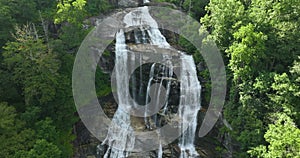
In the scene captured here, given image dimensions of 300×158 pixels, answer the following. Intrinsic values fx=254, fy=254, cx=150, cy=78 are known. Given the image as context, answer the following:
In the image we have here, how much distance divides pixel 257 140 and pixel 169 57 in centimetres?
999

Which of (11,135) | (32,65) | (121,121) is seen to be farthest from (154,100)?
(11,135)

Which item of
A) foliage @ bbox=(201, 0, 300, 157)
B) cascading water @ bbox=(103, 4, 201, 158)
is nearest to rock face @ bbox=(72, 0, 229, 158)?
cascading water @ bbox=(103, 4, 201, 158)

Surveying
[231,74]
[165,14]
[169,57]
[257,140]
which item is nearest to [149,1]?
[165,14]

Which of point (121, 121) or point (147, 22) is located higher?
point (147, 22)

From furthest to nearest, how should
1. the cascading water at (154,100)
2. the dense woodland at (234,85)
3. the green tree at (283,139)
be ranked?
1. the cascading water at (154,100)
2. the dense woodland at (234,85)
3. the green tree at (283,139)

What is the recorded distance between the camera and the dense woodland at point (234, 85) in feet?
48.9

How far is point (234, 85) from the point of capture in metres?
18.5

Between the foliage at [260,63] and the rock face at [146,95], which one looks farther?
the rock face at [146,95]

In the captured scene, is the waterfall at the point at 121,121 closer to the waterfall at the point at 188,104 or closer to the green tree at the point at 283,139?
the waterfall at the point at 188,104

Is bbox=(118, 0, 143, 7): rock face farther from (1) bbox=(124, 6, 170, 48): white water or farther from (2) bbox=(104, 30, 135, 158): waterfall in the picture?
(2) bbox=(104, 30, 135, 158): waterfall

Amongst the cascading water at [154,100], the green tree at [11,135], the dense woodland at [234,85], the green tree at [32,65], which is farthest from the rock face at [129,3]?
the green tree at [11,135]

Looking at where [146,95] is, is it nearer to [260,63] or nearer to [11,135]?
[260,63]

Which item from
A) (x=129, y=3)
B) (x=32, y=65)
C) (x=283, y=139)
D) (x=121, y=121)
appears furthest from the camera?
(x=129, y=3)

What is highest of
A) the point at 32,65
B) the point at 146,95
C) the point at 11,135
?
the point at 32,65
